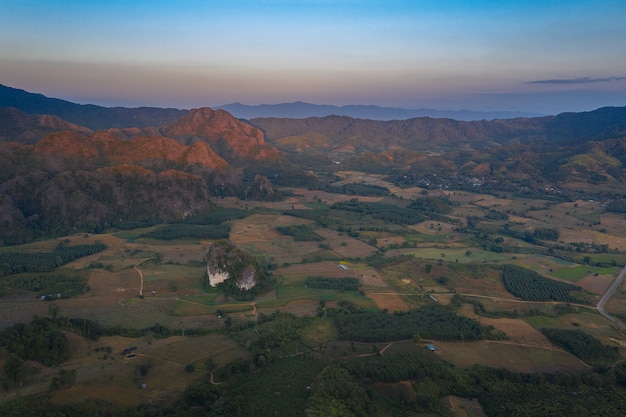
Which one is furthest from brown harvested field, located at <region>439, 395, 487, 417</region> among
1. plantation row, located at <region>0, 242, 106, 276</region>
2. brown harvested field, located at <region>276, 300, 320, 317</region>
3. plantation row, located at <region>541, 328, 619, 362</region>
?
plantation row, located at <region>0, 242, 106, 276</region>

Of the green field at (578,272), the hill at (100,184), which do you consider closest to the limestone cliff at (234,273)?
the hill at (100,184)

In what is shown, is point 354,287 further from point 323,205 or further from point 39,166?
point 39,166

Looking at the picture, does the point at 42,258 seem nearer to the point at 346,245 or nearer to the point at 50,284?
the point at 50,284

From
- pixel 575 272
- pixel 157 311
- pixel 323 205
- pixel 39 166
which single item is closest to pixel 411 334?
pixel 157 311

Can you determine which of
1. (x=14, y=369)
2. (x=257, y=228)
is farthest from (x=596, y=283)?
(x=14, y=369)

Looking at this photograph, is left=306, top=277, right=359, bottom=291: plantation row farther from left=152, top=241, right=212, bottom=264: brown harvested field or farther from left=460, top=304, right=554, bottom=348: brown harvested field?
left=152, top=241, right=212, bottom=264: brown harvested field
